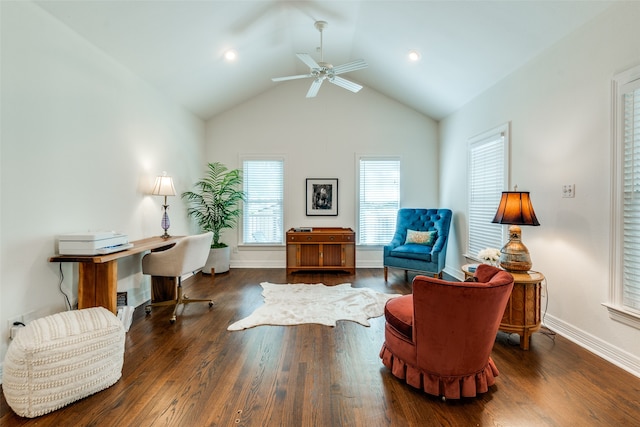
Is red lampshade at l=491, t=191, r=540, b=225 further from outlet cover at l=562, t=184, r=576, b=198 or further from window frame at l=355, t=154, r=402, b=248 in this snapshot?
window frame at l=355, t=154, r=402, b=248

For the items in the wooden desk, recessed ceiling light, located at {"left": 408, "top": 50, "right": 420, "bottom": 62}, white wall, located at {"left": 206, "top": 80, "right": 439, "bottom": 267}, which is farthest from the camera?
white wall, located at {"left": 206, "top": 80, "right": 439, "bottom": 267}

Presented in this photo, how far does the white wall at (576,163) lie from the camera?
7.48 ft

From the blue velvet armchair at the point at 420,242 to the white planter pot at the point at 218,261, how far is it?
2589 mm

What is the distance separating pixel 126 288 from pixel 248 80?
3421mm

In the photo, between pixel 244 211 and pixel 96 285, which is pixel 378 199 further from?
pixel 96 285

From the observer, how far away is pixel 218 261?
4949 millimetres

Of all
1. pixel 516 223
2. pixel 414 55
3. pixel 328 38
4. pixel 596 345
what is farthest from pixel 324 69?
pixel 596 345

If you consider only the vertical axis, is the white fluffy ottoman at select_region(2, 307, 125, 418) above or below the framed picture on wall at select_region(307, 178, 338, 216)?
below

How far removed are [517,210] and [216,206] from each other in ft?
13.7

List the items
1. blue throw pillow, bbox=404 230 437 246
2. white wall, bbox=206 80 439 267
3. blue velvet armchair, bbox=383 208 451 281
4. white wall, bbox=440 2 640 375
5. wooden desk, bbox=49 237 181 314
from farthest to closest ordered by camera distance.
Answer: white wall, bbox=206 80 439 267
blue throw pillow, bbox=404 230 437 246
blue velvet armchair, bbox=383 208 451 281
wooden desk, bbox=49 237 181 314
white wall, bbox=440 2 640 375

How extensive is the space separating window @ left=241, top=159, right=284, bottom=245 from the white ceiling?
129cm

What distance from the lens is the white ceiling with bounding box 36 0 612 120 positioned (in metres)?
2.64

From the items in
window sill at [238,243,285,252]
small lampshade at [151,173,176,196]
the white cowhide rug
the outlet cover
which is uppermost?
small lampshade at [151,173,176,196]

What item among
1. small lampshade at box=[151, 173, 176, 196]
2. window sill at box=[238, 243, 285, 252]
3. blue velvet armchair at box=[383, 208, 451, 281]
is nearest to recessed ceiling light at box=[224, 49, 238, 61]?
small lampshade at box=[151, 173, 176, 196]
